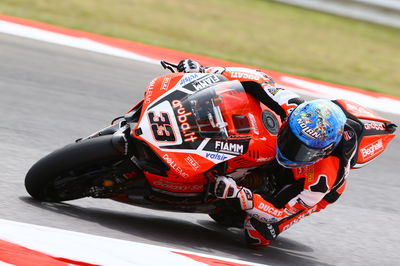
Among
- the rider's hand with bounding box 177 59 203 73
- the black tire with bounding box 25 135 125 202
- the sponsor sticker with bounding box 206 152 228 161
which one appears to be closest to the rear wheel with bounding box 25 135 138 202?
the black tire with bounding box 25 135 125 202

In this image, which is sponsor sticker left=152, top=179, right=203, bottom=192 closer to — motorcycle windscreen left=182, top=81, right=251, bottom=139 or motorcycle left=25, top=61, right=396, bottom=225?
motorcycle left=25, top=61, right=396, bottom=225

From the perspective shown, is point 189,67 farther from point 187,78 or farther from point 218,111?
point 218,111

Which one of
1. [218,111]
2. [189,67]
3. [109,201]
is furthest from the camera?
[109,201]

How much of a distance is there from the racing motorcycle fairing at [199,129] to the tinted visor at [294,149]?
22 cm

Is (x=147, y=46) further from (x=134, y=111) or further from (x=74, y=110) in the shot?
(x=134, y=111)

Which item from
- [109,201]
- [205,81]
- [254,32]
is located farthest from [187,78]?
[254,32]

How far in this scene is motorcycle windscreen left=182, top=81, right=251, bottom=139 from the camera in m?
4.23

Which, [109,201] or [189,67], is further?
[109,201]

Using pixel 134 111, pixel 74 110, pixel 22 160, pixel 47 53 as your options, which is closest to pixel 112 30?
pixel 47 53

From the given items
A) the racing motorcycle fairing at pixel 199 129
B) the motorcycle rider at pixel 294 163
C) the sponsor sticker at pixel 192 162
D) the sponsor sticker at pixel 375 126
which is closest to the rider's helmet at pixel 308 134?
the motorcycle rider at pixel 294 163

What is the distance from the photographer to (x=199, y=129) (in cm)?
422

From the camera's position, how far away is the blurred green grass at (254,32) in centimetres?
1044

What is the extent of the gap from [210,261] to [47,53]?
4.98 metres

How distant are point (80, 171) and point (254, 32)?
8210mm
